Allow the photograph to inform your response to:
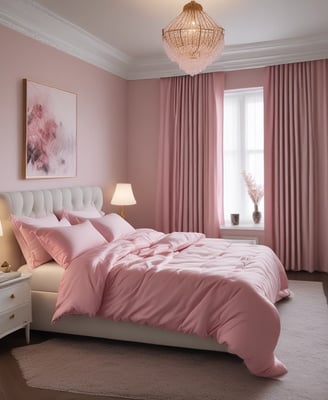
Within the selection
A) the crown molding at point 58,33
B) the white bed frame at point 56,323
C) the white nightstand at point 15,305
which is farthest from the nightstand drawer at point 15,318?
the crown molding at point 58,33

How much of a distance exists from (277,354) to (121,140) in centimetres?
415

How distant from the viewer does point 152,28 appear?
512 centimetres

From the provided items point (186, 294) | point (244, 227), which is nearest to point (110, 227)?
point (186, 294)

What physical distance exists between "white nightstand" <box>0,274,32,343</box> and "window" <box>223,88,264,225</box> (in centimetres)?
363

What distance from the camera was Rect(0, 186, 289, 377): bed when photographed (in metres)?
2.99

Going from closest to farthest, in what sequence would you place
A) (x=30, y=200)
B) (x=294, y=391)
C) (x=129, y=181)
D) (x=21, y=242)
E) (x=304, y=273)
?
(x=294, y=391) → (x=21, y=242) → (x=30, y=200) → (x=304, y=273) → (x=129, y=181)

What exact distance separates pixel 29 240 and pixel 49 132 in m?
1.45

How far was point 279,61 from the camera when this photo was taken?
19.3 ft

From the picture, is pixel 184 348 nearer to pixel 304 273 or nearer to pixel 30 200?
pixel 30 200

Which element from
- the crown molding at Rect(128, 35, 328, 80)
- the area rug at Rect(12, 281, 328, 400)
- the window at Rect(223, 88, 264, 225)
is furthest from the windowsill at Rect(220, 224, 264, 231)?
the area rug at Rect(12, 281, 328, 400)

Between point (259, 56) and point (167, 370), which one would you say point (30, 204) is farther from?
point (259, 56)

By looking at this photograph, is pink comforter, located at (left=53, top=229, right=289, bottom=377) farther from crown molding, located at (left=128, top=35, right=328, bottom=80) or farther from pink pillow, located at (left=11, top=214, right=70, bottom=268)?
crown molding, located at (left=128, top=35, right=328, bottom=80)

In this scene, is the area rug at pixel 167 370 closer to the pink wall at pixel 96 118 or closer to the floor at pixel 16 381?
the floor at pixel 16 381

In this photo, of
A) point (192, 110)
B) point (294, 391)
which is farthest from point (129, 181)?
point (294, 391)
